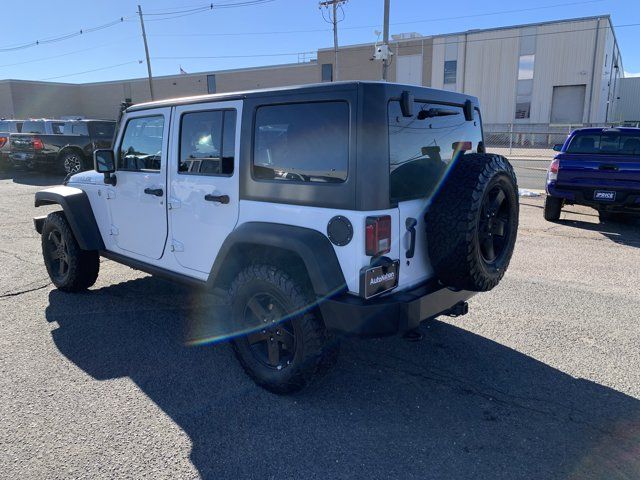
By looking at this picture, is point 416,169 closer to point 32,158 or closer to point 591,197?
point 591,197

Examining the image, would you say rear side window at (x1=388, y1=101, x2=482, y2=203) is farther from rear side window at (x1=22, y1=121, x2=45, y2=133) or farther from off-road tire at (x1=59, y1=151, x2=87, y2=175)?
rear side window at (x1=22, y1=121, x2=45, y2=133)

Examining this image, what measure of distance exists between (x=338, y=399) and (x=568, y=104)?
139 feet

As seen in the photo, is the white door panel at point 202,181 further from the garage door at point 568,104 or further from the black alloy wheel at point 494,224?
the garage door at point 568,104

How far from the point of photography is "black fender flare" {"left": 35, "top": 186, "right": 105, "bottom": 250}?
15.5 feet

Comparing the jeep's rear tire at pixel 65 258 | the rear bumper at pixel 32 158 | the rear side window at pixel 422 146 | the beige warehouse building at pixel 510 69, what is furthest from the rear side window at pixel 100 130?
the beige warehouse building at pixel 510 69

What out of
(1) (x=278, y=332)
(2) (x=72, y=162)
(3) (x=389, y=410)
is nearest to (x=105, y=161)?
(1) (x=278, y=332)

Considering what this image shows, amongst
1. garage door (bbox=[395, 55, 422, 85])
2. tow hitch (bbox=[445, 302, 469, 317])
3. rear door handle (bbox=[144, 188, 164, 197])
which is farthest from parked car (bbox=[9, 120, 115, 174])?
garage door (bbox=[395, 55, 422, 85])

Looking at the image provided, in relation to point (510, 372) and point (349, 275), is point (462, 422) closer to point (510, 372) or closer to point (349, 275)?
point (510, 372)

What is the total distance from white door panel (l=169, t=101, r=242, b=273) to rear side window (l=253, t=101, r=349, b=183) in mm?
234

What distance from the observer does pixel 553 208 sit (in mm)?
8867

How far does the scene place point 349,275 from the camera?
2785 mm

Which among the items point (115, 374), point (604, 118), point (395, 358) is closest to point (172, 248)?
point (115, 374)

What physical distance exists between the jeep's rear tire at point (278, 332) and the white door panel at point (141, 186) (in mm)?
1192

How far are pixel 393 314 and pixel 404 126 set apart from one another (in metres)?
1.11
